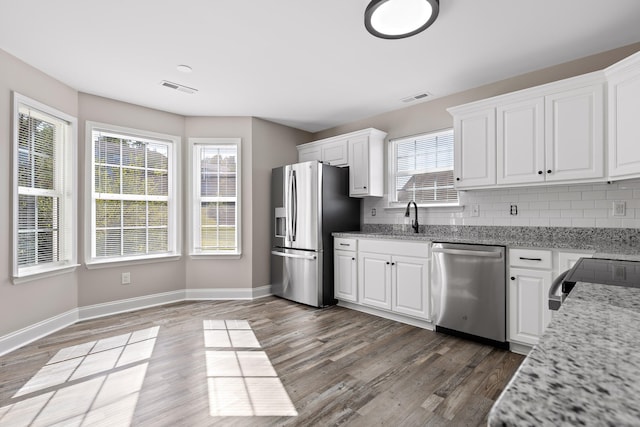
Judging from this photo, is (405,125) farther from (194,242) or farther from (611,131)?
(194,242)

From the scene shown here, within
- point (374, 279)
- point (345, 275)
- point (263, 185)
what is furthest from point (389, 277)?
point (263, 185)

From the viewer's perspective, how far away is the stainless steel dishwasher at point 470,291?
2816mm

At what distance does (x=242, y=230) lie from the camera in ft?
14.9

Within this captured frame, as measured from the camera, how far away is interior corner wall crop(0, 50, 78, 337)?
110 inches

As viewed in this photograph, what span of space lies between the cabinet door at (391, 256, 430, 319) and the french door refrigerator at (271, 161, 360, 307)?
939mm

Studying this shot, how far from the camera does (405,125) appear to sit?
165 inches

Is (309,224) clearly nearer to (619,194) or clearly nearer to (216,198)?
(216,198)

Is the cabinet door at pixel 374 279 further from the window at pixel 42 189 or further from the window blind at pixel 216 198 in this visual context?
the window at pixel 42 189

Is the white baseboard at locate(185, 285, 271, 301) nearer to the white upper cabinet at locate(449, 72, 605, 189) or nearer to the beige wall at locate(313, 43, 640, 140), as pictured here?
the beige wall at locate(313, 43, 640, 140)

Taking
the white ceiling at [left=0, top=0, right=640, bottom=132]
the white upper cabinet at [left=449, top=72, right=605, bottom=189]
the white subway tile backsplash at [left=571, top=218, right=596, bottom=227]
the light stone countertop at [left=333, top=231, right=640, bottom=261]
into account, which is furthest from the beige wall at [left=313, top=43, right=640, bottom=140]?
the light stone countertop at [left=333, top=231, right=640, bottom=261]

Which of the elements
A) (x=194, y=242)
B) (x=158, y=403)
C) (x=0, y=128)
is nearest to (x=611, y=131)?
(x=158, y=403)

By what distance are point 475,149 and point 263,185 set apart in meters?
2.76

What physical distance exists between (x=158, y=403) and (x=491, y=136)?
11.1ft

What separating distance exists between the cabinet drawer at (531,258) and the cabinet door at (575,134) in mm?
656
